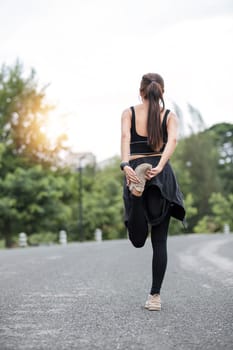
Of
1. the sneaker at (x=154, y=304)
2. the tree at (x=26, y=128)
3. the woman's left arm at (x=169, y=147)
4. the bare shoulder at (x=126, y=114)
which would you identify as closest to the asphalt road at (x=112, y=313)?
the sneaker at (x=154, y=304)

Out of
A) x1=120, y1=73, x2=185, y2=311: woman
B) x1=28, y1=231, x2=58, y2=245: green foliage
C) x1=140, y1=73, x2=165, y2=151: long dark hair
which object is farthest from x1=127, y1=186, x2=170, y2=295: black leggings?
x1=28, y1=231, x2=58, y2=245: green foliage

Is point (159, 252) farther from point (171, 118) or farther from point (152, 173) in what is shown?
point (171, 118)

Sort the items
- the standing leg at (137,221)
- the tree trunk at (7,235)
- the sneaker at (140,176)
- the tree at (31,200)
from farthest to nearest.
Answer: the tree trunk at (7,235)
the tree at (31,200)
the standing leg at (137,221)
the sneaker at (140,176)

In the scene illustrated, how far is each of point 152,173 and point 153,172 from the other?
1 cm

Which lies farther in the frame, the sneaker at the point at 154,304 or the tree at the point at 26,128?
the tree at the point at 26,128

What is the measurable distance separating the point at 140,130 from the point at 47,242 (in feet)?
93.3

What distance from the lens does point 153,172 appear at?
4.21 m

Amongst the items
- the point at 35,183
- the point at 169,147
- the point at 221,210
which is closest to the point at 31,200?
the point at 35,183

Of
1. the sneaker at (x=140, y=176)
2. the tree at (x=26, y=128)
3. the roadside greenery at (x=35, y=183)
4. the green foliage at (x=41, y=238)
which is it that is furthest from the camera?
the tree at (x=26, y=128)

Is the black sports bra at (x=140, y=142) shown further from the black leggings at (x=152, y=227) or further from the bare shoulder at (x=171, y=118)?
the black leggings at (x=152, y=227)

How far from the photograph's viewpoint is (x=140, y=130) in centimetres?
439

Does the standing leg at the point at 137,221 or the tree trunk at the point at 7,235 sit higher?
the standing leg at the point at 137,221

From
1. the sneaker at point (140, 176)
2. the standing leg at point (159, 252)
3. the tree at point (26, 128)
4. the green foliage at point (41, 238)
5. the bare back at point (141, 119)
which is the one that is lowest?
the green foliage at point (41, 238)

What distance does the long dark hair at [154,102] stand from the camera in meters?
4.33
